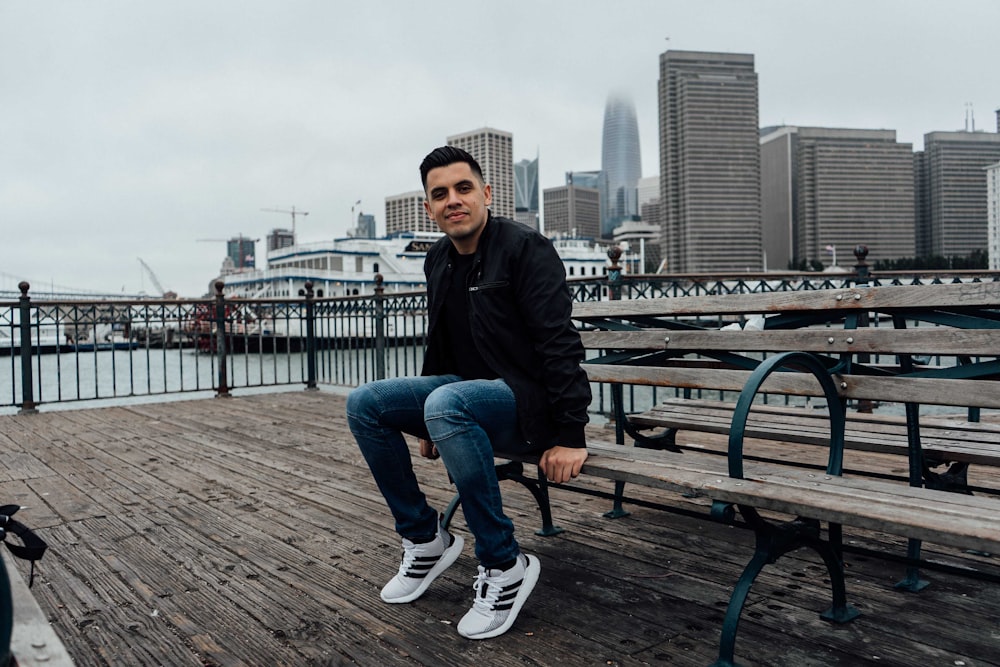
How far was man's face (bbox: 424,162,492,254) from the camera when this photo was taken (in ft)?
7.73

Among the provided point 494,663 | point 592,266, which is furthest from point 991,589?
point 592,266

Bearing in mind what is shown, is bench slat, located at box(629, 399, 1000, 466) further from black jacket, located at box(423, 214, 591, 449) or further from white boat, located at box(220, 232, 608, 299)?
white boat, located at box(220, 232, 608, 299)

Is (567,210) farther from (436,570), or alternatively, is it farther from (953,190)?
(436,570)

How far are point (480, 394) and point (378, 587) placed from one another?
0.84 meters

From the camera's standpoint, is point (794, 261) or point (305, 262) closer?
point (305, 262)

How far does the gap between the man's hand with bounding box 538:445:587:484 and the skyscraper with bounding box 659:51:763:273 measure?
438ft

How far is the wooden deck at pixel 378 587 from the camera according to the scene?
200 cm

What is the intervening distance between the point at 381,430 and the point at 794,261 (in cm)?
14158

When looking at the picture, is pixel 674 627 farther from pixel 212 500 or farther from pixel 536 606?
pixel 212 500

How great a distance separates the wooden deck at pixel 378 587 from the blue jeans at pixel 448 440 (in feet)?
0.90

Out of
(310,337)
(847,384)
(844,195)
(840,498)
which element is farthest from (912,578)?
(844,195)

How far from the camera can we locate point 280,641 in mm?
2113

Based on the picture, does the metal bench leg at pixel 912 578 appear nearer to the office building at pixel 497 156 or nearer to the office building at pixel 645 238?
the office building at pixel 497 156

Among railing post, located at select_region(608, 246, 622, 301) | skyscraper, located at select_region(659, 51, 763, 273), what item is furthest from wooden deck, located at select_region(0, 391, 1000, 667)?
skyscraper, located at select_region(659, 51, 763, 273)
